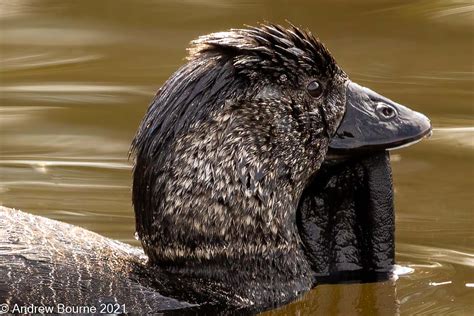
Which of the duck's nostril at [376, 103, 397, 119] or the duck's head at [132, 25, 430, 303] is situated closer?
the duck's head at [132, 25, 430, 303]

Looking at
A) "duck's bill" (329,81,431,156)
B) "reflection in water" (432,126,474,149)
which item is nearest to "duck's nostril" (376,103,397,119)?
"duck's bill" (329,81,431,156)

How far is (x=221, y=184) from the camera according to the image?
749cm

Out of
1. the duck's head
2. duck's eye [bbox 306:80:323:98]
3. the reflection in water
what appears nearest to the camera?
the duck's head

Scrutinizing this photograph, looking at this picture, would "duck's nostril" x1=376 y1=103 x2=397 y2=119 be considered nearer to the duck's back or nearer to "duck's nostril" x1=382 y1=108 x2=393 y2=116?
"duck's nostril" x1=382 y1=108 x2=393 y2=116

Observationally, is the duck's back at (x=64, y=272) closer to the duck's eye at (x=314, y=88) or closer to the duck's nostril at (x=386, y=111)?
the duck's eye at (x=314, y=88)

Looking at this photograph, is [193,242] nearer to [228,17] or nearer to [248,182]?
[248,182]

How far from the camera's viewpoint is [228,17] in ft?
40.0

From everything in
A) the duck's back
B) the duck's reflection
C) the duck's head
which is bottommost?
the duck's reflection

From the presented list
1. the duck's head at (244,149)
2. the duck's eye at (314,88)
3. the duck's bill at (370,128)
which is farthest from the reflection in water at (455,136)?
the duck's eye at (314,88)

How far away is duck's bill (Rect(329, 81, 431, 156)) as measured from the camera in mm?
8039

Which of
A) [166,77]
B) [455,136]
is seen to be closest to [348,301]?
[455,136]

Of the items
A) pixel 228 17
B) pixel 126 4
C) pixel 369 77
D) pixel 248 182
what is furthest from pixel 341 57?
A: pixel 248 182

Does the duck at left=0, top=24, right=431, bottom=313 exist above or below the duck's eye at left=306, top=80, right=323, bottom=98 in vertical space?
below

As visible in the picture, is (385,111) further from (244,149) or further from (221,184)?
(221,184)
